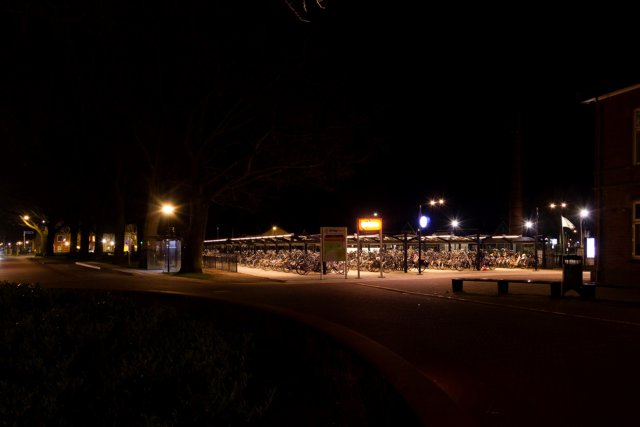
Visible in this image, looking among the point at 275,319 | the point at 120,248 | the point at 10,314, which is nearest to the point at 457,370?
the point at 275,319

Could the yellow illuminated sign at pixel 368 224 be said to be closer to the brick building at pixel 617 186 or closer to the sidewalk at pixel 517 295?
the sidewalk at pixel 517 295

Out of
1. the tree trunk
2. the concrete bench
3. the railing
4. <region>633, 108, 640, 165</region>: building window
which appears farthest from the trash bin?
the railing

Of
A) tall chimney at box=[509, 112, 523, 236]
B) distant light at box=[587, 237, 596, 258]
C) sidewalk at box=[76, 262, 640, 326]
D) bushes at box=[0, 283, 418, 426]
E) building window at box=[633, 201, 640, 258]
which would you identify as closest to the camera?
bushes at box=[0, 283, 418, 426]

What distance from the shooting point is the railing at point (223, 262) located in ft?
109

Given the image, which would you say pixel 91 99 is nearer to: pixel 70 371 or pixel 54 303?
pixel 54 303

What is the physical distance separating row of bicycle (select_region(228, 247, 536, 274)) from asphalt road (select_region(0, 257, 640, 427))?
10550 mm

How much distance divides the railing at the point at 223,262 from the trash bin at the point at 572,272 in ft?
61.3

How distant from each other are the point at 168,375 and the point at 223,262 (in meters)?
29.8

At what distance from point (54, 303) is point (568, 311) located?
1129 centimetres

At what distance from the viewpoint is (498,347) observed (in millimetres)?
9227

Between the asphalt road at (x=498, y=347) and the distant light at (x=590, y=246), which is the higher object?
the distant light at (x=590, y=246)

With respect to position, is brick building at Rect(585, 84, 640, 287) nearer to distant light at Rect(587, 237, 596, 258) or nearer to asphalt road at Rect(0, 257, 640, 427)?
asphalt road at Rect(0, 257, 640, 427)

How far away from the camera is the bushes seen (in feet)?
14.2

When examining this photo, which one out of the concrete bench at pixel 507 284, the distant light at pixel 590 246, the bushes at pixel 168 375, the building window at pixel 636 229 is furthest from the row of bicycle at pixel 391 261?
the bushes at pixel 168 375
